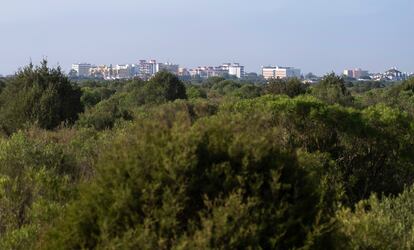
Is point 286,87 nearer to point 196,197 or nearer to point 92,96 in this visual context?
point 92,96

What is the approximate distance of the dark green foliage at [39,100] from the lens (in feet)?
72.1

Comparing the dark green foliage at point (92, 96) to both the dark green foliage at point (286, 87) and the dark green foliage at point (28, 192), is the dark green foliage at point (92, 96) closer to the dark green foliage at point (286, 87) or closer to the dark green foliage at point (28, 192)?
the dark green foliage at point (286, 87)

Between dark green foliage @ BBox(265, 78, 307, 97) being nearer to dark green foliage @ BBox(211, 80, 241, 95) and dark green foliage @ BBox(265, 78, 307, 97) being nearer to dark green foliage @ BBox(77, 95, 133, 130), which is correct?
dark green foliage @ BBox(77, 95, 133, 130)

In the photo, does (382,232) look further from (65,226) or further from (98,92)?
(98,92)

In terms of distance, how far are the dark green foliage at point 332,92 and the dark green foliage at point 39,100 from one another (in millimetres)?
12014

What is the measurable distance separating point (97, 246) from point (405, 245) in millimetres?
3546

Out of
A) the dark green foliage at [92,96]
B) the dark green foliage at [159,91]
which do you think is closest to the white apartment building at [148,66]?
the dark green foliage at [92,96]

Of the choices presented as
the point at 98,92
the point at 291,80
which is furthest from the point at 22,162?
the point at 98,92

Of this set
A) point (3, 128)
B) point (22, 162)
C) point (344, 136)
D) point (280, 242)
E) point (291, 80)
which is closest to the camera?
point (280, 242)

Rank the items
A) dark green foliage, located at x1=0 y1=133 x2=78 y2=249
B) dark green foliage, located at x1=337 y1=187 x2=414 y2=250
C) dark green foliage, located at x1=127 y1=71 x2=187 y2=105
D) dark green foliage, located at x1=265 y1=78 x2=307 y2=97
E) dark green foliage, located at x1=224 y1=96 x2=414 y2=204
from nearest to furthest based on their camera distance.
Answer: dark green foliage, located at x1=337 y1=187 x2=414 y2=250
dark green foliage, located at x1=0 y1=133 x2=78 y2=249
dark green foliage, located at x1=224 y1=96 x2=414 y2=204
dark green foliage, located at x1=265 y1=78 x2=307 y2=97
dark green foliage, located at x1=127 y1=71 x2=187 y2=105

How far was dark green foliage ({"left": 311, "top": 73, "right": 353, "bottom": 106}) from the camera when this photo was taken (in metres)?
31.5

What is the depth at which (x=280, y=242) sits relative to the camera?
4754 millimetres

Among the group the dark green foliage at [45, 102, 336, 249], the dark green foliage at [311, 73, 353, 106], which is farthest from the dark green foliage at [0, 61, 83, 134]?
the dark green foliage at [45, 102, 336, 249]

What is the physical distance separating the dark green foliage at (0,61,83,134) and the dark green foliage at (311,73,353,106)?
12014mm
